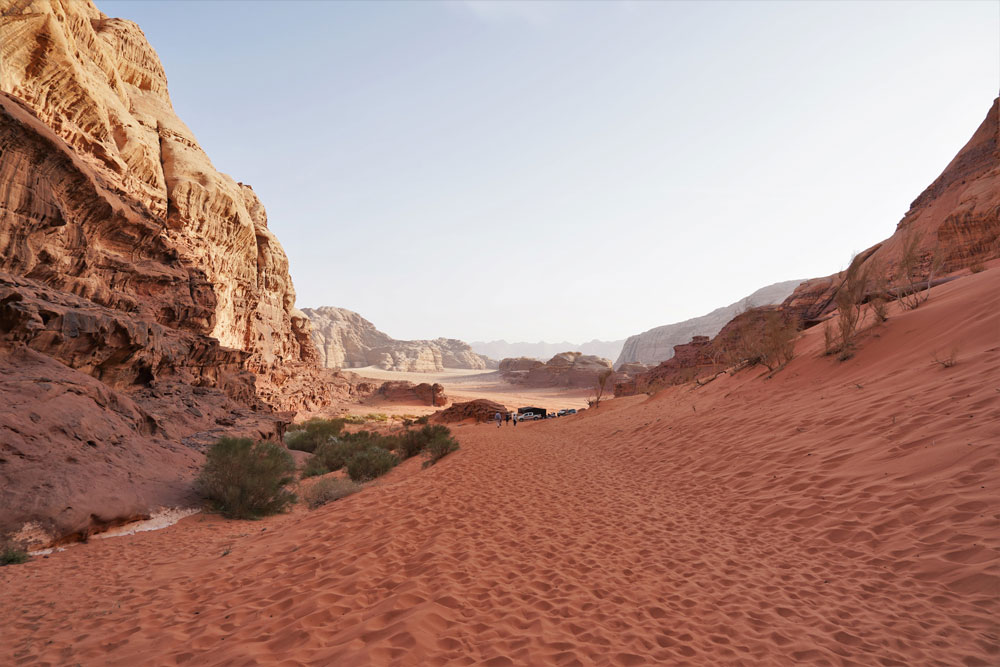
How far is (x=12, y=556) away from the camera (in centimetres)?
497

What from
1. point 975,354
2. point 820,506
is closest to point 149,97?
point 820,506

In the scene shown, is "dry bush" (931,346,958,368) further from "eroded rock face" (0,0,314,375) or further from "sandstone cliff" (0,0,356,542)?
"eroded rock face" (0,0,314,375)

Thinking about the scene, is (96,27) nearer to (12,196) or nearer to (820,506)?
(12,196)

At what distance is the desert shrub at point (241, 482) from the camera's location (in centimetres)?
813

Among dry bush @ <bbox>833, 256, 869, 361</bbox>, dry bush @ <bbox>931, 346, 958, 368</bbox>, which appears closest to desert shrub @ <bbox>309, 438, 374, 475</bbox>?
dry bush @ <bbox>931, 346, 958, 368</bbox>

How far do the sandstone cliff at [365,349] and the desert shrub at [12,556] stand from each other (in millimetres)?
84127

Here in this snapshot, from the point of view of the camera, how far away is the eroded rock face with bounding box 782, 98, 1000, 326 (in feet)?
61.7

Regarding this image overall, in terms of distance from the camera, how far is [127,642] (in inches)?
128

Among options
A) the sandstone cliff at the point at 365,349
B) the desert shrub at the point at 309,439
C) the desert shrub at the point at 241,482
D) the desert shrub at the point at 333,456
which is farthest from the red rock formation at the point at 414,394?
the sandstone cliff at the point at 365,349

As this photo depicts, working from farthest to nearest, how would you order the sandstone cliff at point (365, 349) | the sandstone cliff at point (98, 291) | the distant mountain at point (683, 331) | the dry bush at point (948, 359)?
the sandstone cliff at point (365, 349) < the distant mountain at point (683, 331) < the dry bush at point (948, 359) < the sandstone cliff at point (98, 291)

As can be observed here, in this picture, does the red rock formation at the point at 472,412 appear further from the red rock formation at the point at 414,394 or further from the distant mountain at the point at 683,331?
the distant mountain at the point at 683,331

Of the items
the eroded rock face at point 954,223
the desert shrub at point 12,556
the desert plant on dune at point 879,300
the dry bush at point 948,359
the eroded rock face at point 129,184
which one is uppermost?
the eroded rock face at point 129,184

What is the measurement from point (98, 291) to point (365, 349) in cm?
9109

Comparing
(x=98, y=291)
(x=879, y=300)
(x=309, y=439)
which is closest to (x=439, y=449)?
(x=309, y=439)
